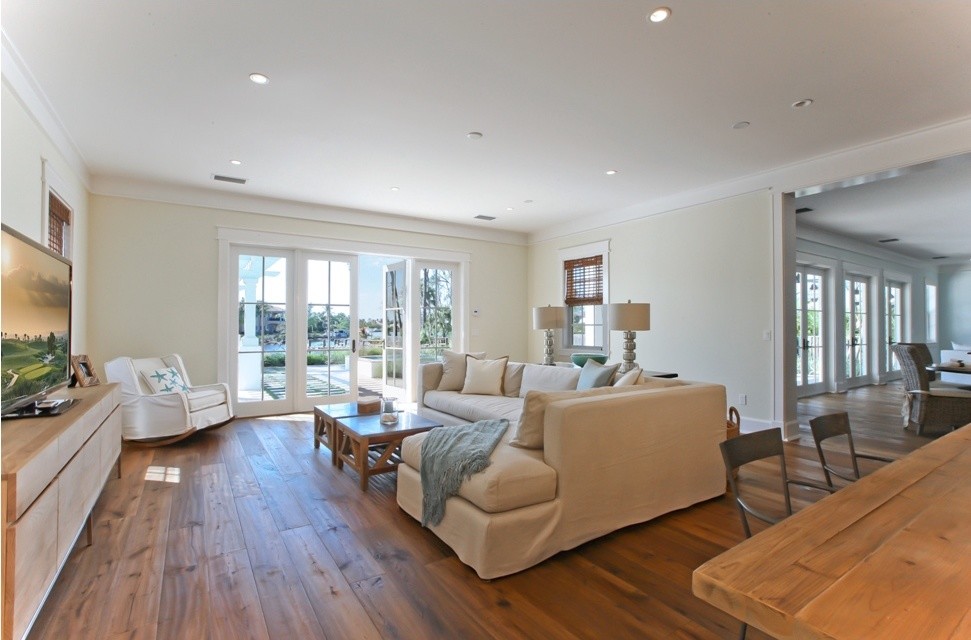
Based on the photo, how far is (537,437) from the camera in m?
2.39

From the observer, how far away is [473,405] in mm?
4086

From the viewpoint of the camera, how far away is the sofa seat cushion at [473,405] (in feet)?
12.6

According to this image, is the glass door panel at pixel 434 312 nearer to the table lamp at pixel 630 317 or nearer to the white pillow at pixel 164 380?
the white pillow at pixel 164 380

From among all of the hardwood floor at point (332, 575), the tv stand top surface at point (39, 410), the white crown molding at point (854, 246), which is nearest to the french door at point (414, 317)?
the hardwood floor at point (332, 575)

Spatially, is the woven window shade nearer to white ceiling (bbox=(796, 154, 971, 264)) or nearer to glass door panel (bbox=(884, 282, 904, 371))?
white ceiling (bbox=(796, 154, 971, 264))

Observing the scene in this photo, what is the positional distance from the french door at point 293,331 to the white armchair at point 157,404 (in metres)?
0.88

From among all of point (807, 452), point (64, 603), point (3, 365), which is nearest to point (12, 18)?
point (3, 365)

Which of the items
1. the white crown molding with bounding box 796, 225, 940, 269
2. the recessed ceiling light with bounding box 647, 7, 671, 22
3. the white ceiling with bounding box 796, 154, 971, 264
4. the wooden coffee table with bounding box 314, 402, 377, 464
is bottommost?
the wooden coffee table with bounding box 314, 402, 377, 464

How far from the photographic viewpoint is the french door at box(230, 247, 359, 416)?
18.0ft

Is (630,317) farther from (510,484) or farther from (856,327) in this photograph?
(856,327)

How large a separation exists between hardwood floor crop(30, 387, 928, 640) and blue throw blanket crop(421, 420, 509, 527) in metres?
0.22

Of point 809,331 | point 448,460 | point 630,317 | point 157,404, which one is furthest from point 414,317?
point 809,331

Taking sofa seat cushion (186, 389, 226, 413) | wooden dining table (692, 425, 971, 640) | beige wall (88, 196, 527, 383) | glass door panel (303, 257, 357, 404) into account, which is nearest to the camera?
wooden dining table (692, 425, 971, 640)

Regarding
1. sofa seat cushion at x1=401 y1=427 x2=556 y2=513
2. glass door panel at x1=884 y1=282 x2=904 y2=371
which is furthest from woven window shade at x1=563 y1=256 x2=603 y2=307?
glass door panel at x1=884 y1=282 x2=904 y2=371
